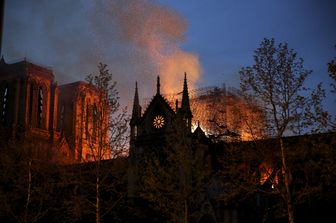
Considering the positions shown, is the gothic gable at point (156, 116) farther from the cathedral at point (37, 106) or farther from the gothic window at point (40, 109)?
the gothic window at point (40, 109)

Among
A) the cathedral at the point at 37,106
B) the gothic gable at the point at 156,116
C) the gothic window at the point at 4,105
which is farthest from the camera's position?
the gothic window at the point at 4,105

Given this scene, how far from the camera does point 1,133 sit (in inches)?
2985

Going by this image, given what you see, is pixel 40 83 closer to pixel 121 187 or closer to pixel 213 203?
pixel 121 187

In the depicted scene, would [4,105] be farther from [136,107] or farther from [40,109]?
[136,107]

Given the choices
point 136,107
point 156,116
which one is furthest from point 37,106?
point 156,116

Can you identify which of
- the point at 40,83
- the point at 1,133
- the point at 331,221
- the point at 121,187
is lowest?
the point at 331,221

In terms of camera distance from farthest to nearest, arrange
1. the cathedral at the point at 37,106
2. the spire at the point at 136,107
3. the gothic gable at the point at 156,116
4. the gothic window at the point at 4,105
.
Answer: the gothic window at the point at 4,105
the cathedral at the point at 37,106
the spire at the point at 136,107
the gothic gable at the point at 156,116

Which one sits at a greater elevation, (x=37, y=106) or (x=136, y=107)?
(x=37, y=106)

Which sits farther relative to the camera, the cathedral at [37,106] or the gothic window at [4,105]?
the gothic window at [4,105]

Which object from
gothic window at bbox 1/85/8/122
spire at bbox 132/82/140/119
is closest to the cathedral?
gothic window at bbox 1/85/8/122

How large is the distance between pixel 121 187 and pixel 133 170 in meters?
5.63

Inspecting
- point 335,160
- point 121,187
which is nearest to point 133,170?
point 121,187

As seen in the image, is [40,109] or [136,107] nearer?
[136,107]

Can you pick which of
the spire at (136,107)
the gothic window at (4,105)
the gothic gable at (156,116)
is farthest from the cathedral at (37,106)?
the gothic gable at (156,116)
